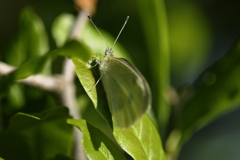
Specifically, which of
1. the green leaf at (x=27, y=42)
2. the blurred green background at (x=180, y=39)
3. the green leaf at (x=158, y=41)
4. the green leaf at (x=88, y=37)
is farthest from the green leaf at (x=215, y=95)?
the green leaf at (x=27, y=42)

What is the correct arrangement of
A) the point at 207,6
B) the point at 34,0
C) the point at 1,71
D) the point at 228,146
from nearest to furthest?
the point at 1,71
the point at 34,0
the point at 207,6
the point at 228,146

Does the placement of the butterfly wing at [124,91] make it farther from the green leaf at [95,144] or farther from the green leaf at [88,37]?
the green leaf at [88,37]

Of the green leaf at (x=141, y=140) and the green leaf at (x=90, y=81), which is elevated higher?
the green leaf at (x=90, y=81)

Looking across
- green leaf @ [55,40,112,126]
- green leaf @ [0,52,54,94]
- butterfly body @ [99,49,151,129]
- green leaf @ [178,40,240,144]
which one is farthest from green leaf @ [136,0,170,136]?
green leaf @ [0,52,54,94]

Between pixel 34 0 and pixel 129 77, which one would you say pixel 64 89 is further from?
pixel 34 0

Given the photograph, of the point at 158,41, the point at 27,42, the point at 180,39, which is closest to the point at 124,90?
the point at 158,41

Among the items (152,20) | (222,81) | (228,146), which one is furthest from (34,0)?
(228,146)
